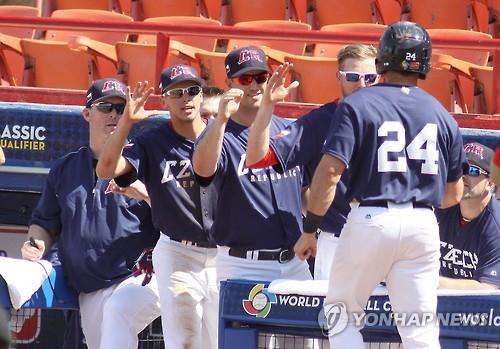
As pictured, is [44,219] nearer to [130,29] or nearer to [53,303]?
[53,303]

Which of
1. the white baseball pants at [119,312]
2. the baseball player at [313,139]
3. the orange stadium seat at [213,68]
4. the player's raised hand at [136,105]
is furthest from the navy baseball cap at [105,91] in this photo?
the orange stadium seat at [213,68]

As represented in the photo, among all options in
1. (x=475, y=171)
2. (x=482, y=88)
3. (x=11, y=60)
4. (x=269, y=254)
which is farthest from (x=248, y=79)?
(x=11, y=60)

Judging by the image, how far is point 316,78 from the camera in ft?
26.3

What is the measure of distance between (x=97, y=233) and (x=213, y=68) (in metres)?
2.46

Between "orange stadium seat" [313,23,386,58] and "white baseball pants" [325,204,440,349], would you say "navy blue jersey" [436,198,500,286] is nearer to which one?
"white baseball pants" [325,204,440,349]

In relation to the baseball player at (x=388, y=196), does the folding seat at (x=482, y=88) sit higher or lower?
lower

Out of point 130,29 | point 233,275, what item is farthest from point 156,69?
point 233,275

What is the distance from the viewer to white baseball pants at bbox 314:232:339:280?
558 centimetres

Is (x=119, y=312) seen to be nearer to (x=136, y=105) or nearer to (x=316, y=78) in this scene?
(x=136, y=105)

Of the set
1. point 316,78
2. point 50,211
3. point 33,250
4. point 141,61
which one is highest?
point 316,78

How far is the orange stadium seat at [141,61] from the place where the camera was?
8367 millimetres

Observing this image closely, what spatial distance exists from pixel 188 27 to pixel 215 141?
101 inches

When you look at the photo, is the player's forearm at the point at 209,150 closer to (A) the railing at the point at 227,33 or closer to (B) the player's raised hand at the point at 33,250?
(B) the player's raised hand at the point at 33,250

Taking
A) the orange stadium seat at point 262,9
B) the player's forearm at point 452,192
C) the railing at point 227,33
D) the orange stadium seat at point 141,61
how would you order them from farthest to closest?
the orange stadium seat at point 262,9
the orange stadium seat at point 141,61
the railing at point 227,33
the player's forearm at point 452,192
